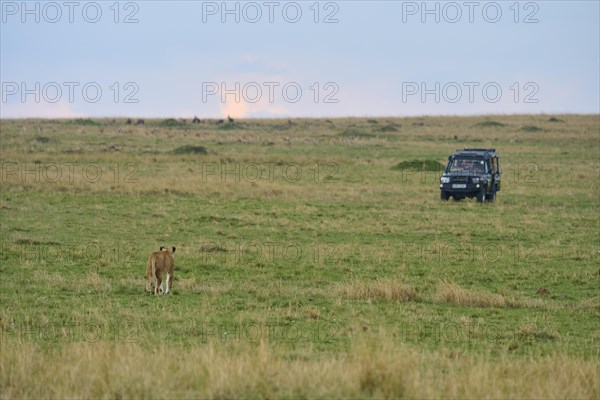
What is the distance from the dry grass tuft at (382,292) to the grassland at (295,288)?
4cm

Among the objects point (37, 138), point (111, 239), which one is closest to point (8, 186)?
point (111, 239)

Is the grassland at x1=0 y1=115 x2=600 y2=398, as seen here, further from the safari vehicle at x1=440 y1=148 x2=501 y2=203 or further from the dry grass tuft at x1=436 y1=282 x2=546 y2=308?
the safari vehicle at x1=440 y1=148 x2=501 y2=203

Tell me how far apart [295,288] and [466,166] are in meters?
20.8

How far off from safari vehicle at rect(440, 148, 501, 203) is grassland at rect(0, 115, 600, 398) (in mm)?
902

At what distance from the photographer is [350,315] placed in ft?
47.0

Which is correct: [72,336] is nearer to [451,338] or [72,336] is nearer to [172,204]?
[451,338]

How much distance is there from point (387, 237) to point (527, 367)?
53.4 ft

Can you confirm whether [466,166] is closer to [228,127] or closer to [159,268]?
[159,268]

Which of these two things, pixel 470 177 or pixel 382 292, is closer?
pixel 382 292

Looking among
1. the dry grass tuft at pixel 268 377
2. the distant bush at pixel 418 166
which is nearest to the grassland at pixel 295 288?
the dry grass tuft at pixel 268 377

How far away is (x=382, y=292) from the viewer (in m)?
16.2

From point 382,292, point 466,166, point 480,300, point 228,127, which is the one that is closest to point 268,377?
point 382,292

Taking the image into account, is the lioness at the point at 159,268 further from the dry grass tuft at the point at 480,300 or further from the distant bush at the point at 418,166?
the distant bush at the point at 418,166

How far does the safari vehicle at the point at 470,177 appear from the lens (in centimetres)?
3541
